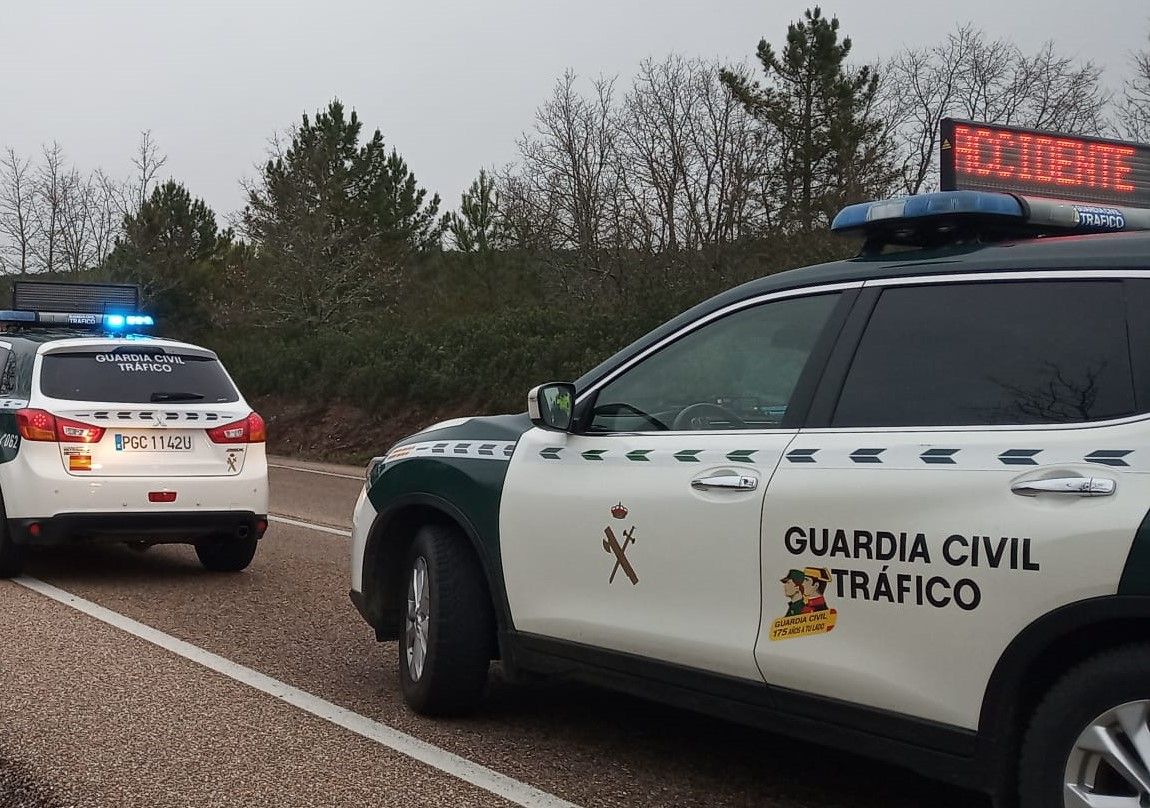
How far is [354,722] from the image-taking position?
5.15m

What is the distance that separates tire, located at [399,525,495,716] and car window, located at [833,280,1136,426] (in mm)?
1849

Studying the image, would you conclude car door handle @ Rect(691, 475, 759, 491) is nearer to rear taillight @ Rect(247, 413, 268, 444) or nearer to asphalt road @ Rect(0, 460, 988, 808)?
asphalt road @ Rect(0, 460, 988, 808)

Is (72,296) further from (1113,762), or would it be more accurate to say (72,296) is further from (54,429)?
(1113,762)

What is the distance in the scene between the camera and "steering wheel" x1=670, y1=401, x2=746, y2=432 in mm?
4266

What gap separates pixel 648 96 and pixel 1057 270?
28323 millimetres

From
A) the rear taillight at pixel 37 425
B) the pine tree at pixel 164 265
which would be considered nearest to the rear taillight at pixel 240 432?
the rear taillight at pixel 37 425

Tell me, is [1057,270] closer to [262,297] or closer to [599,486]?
[599,486]

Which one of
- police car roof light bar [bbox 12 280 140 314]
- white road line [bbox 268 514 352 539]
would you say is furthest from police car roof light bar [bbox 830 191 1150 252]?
police car roof light bar [bbox 12 280 140 314]

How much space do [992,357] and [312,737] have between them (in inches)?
113

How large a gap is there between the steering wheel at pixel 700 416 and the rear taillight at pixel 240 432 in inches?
196

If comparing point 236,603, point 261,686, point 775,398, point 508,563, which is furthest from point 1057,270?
point 236,603


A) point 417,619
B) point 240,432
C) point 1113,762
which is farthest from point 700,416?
point 240,432

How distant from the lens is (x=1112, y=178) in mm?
5832

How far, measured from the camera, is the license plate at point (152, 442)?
332 inches
